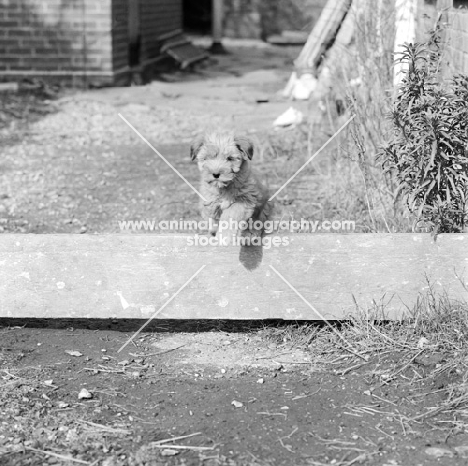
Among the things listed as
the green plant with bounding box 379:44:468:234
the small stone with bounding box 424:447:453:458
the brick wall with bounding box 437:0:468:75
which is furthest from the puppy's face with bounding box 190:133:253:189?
the brick wall with bounding box 437:0:468:75

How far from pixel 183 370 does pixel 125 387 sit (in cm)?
38

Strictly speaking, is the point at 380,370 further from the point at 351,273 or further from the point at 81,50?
the point at 81,50

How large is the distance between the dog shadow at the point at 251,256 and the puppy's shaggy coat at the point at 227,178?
120 millimetres

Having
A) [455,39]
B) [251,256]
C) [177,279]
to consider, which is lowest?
[177,279]

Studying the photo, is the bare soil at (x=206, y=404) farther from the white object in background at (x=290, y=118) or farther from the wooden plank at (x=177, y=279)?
the white object in background at (x=290, y=118)

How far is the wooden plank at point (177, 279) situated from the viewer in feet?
14.7

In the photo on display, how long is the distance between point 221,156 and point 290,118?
5920mm

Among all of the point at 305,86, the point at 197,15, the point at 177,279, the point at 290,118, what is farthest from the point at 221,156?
the point at 197,15

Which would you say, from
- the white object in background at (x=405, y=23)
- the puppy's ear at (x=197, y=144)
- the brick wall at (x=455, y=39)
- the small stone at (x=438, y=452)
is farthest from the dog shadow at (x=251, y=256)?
the white object in background at (x=405, y=23)

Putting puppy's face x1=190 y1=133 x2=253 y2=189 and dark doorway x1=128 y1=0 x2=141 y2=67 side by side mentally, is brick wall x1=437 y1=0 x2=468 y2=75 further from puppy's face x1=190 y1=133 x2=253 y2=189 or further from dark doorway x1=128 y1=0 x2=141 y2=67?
dark doorway x1=128 y1=0 x2=141 y2=67

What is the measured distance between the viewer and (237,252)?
4496 millimetres

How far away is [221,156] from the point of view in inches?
172

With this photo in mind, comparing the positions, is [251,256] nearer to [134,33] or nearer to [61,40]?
[61,40]

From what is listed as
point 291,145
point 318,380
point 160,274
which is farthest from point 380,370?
point 291,145
